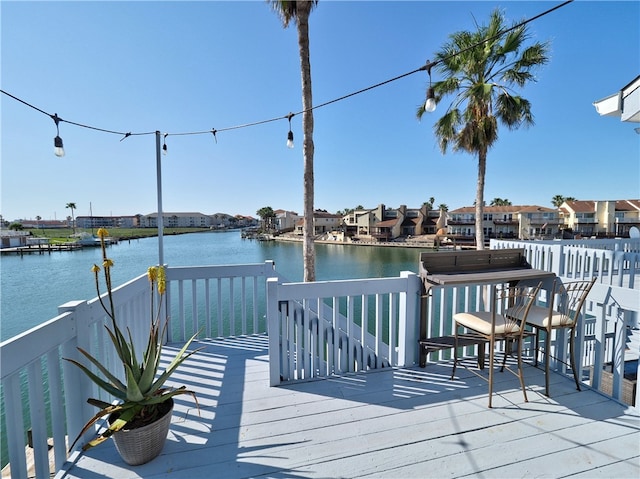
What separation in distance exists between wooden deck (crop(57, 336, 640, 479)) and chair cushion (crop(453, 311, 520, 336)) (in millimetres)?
514

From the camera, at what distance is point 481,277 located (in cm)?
233

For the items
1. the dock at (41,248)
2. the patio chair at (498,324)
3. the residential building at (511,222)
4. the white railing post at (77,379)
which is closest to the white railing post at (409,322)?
the patio chair at (498,324)

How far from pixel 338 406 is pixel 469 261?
1749 mm

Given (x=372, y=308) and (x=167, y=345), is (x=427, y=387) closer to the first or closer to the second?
(x=167, y=345)

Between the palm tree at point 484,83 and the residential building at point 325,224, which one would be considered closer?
the palm tree at point 484,83

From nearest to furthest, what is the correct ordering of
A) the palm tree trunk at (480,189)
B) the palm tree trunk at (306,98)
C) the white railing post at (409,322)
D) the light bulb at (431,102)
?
the white railing post at (409,322) < the light bulb at (431,102) < the palm tree trunk at (306,98) < the palm tree trunk at (480,189)

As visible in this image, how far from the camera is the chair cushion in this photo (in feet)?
6.87

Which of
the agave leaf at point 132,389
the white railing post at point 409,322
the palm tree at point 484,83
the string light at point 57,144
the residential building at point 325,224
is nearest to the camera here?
the agave leaf at point 132,389

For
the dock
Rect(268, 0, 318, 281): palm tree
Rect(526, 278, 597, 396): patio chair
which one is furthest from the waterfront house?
the dock

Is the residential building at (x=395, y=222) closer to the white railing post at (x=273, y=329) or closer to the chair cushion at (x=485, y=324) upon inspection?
the chair cushion at (x=485, y=324)

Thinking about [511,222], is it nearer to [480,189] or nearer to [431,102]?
[480,189]

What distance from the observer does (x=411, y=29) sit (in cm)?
617

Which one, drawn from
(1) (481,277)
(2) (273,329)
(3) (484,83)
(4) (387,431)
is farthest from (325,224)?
(4) (387,431)

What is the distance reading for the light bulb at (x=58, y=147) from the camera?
123 inches
